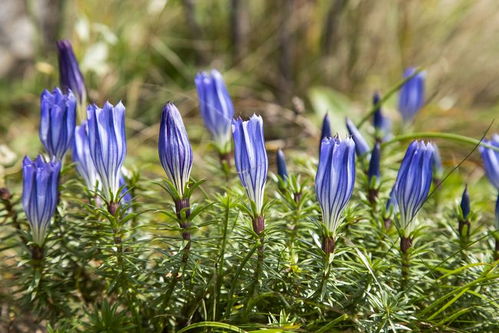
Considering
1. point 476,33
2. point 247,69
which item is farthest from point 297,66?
point 476,33

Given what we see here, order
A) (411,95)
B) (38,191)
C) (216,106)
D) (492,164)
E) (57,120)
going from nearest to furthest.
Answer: (38,191) < (57,120) < (492,164) < (216,106) < (411,95)

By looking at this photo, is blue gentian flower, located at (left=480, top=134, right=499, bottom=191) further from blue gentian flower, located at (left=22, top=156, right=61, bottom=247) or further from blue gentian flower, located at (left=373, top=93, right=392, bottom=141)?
blue gentian flower, located at (left=22, top=156, right=61, bottom=247)

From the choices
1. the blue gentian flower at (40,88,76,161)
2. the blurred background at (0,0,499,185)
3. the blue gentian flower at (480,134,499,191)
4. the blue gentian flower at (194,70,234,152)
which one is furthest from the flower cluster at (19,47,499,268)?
the blurred background at (0,0,499,185)

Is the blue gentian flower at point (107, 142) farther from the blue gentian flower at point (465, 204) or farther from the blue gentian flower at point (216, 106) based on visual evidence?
the blue gentian flower at point (465, 204)

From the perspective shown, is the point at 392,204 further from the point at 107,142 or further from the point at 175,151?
the point at 107,142

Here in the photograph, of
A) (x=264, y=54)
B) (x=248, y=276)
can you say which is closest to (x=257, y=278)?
(x=248, y=276)

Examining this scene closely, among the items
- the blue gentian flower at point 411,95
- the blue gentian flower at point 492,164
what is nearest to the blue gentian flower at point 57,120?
the blue gentian flower at point 492,164
